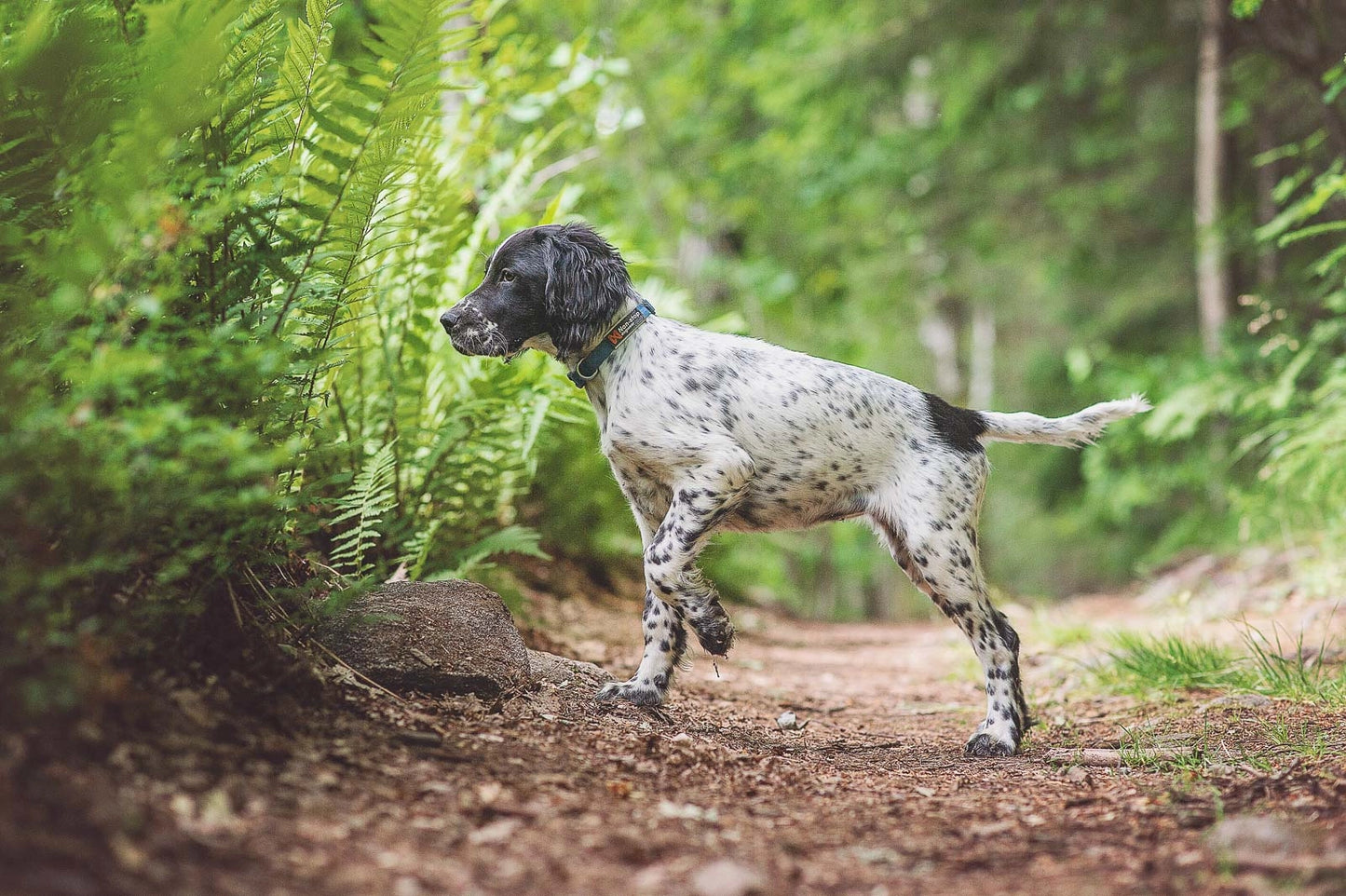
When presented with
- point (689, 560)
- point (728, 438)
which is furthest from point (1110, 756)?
point (728, 438)

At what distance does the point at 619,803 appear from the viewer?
2.60 meters

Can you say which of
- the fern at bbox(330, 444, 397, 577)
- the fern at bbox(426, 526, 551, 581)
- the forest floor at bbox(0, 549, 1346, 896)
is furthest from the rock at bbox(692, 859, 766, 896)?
the fern at bbox(426, 526, 551, 581)

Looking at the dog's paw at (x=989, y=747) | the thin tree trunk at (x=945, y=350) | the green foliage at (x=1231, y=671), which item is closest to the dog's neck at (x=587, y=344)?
the dog's paw at (x=989, y=747)

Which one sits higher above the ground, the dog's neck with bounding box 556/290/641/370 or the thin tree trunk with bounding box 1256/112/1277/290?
the thin tree trunk with bounding box 1256/112/1277/290

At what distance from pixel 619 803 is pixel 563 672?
155 cm

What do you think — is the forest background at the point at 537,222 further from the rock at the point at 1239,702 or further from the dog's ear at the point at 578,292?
the rock at the point at 1239,702

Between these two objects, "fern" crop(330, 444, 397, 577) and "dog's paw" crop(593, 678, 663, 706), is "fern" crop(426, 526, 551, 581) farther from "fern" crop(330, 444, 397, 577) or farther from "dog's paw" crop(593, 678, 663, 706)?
"dog's paw" crop(593, 678, 663, 706)

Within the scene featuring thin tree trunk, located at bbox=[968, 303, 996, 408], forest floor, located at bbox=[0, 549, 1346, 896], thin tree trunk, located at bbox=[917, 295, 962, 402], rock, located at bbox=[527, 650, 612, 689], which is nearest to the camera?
forest floor, located at bbox=[0, 549, 1346, 896]

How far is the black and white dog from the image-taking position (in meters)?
4.05

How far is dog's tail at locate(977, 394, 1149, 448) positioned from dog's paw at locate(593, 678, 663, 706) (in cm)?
172

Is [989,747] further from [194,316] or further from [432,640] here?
[194,316]

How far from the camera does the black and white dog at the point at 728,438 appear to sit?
4047 millimetres

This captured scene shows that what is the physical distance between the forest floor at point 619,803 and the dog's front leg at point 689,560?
17 centimetres

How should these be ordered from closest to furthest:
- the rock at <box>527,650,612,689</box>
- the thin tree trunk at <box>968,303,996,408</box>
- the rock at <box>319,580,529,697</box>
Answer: the rock at <box>319,580,529,697</box>, the rock at <box>527,650,612,689</box>, the thin tree trunk at <box>968,303,996,408</box>
